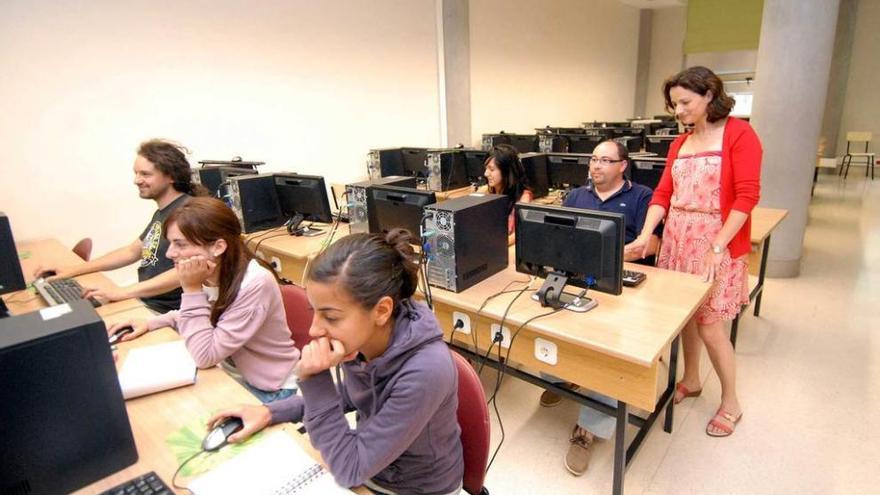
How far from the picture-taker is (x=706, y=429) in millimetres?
2145

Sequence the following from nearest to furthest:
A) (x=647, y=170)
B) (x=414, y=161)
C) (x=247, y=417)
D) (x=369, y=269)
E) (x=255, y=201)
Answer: (x=369, y=269) → (x=247, y=417) → (x=255, y=201) → (x=647, y=170) → (x=414, y=161)

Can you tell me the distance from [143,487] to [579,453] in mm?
1566

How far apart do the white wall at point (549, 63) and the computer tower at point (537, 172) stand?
103 inches

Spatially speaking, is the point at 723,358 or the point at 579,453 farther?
the point at 723,358

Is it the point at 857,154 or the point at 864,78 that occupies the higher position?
the point at 864,78

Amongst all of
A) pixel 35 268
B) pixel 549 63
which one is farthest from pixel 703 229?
pixel 549 63

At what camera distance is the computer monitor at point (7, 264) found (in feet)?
5.81

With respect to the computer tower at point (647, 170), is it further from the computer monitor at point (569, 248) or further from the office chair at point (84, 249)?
the office chair at point (84, 249)

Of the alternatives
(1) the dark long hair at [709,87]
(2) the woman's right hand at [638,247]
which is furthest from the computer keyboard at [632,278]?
(1) the dark long hair at [709,87]

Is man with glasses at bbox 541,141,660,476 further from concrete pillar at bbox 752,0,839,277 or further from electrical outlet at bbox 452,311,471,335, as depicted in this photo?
concrete pillar at bbox 752,0,839,277

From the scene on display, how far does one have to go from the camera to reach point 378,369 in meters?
1.00

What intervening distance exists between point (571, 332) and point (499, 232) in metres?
0.62

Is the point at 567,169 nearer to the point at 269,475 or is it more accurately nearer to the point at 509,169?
the point at 509,169

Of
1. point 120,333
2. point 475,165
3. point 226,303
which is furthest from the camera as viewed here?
point 475,165
